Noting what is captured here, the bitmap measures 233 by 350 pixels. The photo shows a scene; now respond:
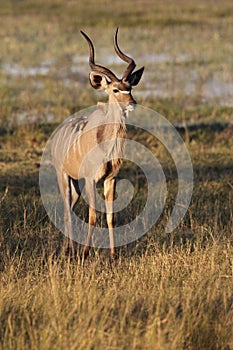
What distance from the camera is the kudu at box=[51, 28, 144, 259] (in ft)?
20.4

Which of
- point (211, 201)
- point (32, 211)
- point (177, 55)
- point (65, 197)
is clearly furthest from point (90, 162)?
point (177, 55)

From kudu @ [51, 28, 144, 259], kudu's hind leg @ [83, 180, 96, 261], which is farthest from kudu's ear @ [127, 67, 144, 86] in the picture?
kudu's hind leg @ [83, 180, 96, 261]

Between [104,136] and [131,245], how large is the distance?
1.03 meters

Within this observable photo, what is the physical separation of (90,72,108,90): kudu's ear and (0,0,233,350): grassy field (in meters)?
1.36

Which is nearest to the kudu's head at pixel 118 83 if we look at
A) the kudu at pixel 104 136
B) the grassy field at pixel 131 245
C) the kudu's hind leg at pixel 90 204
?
the kudu at pixel 104 136

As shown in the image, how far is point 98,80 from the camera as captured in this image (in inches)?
253

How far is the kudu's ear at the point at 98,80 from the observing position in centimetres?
634

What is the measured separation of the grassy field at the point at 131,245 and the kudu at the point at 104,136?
0.49 m

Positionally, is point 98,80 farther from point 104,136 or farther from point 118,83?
point 104,136

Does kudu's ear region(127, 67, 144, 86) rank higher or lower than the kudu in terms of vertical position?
higher

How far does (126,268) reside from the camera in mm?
5828

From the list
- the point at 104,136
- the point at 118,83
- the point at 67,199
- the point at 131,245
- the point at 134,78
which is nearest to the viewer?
the point at 118,83

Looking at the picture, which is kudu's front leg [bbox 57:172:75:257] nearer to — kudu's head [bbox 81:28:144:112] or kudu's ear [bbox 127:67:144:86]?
kudu's head [bbox 81:28:144:112]

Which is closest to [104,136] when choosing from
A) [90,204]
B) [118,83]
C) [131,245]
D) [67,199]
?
[118,83]
